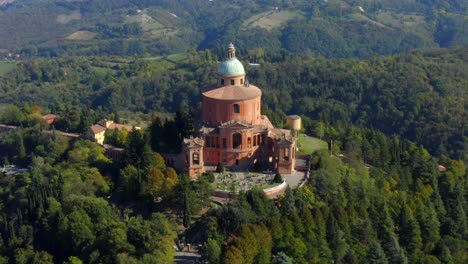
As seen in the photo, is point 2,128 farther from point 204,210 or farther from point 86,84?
point 86,84

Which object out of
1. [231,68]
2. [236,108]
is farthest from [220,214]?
[231,68]

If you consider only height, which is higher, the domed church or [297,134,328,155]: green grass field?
the domed church

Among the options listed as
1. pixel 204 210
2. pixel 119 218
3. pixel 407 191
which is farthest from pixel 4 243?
pixel 407 191

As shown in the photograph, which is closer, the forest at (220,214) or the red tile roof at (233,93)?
the forest at (220,214)

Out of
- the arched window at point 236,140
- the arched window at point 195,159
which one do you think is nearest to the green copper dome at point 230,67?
the arched window at point 236,140

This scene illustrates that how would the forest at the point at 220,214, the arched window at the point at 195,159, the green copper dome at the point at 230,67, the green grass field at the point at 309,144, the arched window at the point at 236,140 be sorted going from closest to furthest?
the forest at the point at 220,214, the arched window at the point at 195,159, the arched window at the point at 236,140, the green copper dome at the point at 230,67, the green grass field at the point at 309,144

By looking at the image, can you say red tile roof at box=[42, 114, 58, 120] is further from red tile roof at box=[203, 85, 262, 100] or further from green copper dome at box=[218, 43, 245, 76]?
green copper dome at box=[218, 43, 245, 76]

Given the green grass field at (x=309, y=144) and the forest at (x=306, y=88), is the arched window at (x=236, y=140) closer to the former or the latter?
the green grass field at (x=309, y=144)

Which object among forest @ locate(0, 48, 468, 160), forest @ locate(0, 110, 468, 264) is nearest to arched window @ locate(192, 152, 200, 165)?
forest @ locate(0, 110, 468, 264)
